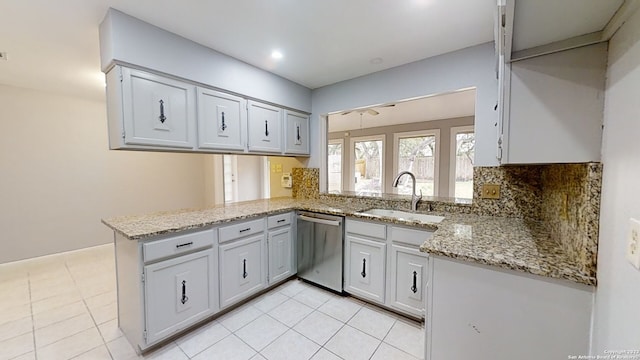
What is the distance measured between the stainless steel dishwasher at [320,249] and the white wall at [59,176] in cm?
316

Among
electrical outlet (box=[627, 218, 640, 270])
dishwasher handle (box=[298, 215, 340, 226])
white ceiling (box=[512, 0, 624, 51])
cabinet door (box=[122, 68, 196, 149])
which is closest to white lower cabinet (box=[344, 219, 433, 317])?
dishwasher handle (box=[298, 215, 340, 226])

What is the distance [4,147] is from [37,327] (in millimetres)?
2496

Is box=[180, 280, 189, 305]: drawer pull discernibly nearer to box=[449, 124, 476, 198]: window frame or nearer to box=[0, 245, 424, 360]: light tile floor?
box=[0, 245, 424, 360]: light tile floor

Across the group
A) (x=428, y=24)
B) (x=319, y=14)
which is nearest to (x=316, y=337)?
(x=319, y=14)

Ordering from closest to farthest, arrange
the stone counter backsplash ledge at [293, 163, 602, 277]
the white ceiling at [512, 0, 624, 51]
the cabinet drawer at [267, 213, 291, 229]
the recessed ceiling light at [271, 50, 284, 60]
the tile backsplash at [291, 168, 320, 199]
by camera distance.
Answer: the white ceiling at [512, 0, 624, 51], the stone counter backsplash ledge at [293, 163, 602, 277], the recessed ceiling light at [271, 50, 284, 60], the cabinet drawer at [267, 213, 291, 229], the tile backsplash at [291, 168, 320, 199]

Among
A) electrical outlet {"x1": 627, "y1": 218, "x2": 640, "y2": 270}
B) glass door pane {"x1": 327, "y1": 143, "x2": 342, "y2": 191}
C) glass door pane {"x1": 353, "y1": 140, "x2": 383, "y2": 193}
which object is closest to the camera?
electrical outlet {"x1": 627, "y1": 218, "x2": 640, "y2": 270}

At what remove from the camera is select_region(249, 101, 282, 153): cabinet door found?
2638mm

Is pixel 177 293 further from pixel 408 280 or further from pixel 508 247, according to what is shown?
pixel 508 247

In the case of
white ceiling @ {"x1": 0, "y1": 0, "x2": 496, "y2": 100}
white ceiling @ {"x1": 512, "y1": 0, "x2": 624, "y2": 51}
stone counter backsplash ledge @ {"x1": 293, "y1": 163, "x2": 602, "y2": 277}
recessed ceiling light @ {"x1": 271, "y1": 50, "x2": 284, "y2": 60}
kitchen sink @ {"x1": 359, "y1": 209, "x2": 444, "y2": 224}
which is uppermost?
recessed ceiling light @ {"x1": 271, "y1": 50, "x2": 284, "y2": 60}

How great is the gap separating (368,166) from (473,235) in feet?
15.5

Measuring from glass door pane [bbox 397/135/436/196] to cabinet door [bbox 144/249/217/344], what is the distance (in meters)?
4.38

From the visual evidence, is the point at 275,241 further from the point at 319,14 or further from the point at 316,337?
the point at 319,14

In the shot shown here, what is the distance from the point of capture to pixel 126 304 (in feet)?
5.90

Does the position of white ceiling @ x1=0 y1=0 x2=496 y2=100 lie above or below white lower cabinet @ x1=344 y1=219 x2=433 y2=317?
above
